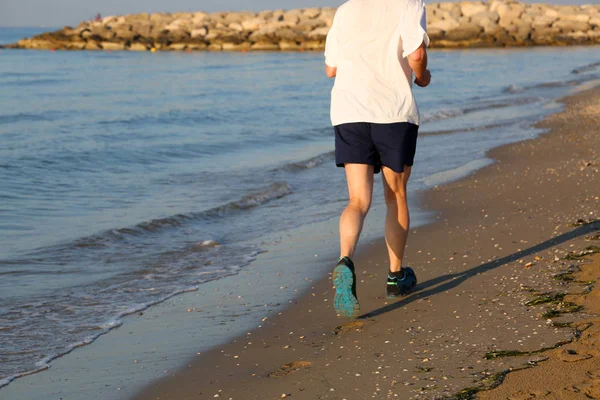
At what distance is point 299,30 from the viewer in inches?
2172

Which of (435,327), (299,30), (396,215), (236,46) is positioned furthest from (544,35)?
(435,327)

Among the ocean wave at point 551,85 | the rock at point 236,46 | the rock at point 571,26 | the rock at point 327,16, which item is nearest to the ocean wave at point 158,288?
the ocean wave at point 551,85

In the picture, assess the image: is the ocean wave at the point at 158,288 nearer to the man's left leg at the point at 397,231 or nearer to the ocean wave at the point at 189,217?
the ocean wave at the point at 189,217

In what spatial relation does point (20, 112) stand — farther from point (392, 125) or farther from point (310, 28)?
point (310, 28)

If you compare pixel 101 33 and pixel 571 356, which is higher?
pixel 571 356

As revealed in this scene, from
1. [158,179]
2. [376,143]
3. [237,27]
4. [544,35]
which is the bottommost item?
[544,35]

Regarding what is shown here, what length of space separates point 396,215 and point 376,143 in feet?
1.67

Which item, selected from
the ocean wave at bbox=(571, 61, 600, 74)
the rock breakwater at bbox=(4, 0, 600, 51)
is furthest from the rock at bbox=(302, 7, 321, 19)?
the ocean wave at bbox=(571, 61, 600, 74)

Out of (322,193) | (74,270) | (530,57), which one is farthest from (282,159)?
(530,57)

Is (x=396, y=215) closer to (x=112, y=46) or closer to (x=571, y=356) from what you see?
(x=571, y=356)

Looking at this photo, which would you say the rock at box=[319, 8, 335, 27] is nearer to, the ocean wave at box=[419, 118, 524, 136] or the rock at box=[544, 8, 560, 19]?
the rock at box=[544, 8, 560, 19]

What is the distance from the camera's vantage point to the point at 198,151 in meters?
12.5

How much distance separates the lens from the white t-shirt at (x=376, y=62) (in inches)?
150

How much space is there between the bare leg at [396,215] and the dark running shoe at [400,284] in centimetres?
5
